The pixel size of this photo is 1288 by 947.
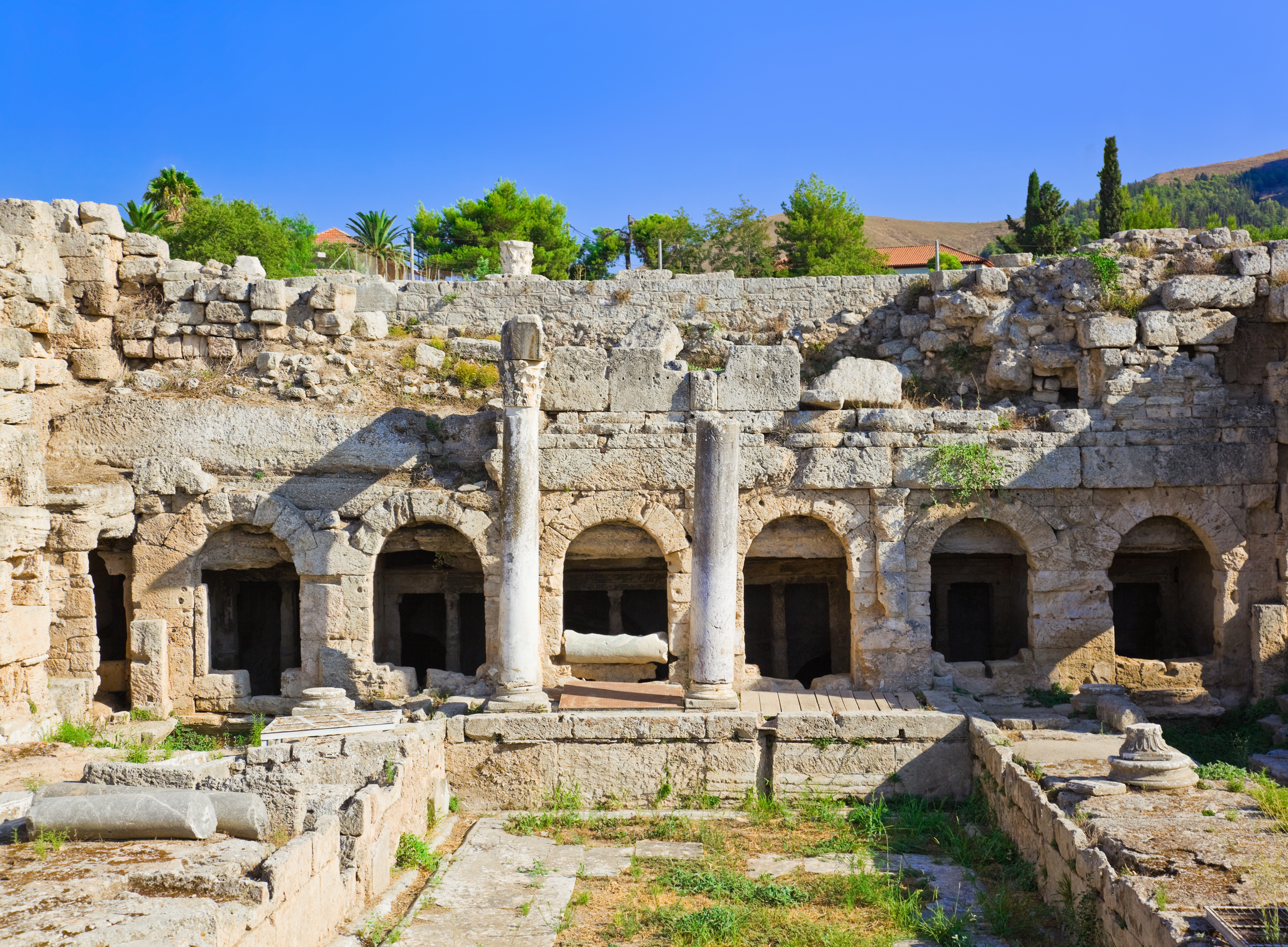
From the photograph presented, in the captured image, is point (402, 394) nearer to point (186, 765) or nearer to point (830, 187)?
point (186, 765)

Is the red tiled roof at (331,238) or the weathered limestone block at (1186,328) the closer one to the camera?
the weathered limestone block at (1186,328)

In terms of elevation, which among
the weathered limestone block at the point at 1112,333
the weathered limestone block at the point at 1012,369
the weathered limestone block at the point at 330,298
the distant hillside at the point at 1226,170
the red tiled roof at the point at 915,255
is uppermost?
the distant hillside at the point at 1226,170

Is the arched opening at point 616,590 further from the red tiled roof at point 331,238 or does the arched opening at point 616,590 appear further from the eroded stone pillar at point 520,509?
the red tiled roof at point 331,238

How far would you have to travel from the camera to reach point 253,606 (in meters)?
17.3

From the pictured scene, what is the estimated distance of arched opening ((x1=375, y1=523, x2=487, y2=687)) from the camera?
15.8m

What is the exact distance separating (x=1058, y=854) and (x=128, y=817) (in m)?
7.21

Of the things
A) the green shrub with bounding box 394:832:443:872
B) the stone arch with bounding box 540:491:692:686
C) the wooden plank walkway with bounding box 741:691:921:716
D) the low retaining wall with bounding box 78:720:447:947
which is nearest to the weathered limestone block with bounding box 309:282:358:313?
the stone arch with bounding box 540:491:692:686

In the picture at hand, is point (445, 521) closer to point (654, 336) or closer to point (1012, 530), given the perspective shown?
point (654, 336)

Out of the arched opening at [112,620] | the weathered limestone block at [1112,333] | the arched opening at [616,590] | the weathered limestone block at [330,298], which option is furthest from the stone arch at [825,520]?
the arched opening at [112,620]

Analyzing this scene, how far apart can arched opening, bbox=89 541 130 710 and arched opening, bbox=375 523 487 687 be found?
3298mm

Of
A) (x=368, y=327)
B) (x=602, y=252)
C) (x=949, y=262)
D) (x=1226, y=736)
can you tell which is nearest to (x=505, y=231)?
(x=602, y=252)

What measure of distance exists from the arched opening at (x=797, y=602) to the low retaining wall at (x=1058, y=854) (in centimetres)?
382

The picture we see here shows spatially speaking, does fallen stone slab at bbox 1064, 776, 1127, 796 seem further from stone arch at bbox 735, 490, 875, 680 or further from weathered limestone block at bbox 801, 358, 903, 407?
weathered limestone block at bbox 801, 358, 903, 407

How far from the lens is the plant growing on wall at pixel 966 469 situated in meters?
14.8
